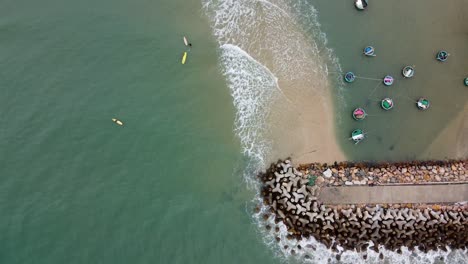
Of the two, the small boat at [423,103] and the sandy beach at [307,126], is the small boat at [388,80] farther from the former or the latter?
the sandy beach at [307,126]

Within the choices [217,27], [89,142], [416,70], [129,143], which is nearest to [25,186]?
[89,142]

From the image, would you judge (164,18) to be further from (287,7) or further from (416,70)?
(416,70)

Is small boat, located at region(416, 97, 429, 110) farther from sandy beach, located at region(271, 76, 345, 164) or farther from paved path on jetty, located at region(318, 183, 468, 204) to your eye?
sandy beach, located at region(271, 76, 345, 164)

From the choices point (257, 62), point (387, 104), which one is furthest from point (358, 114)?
point (257, 62)

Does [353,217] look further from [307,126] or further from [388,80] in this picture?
[388,80]

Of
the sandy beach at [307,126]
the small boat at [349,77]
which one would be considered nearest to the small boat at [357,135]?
the sandy beach at [307,126]

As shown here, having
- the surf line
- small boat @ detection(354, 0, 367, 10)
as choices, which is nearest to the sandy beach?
the surf line
